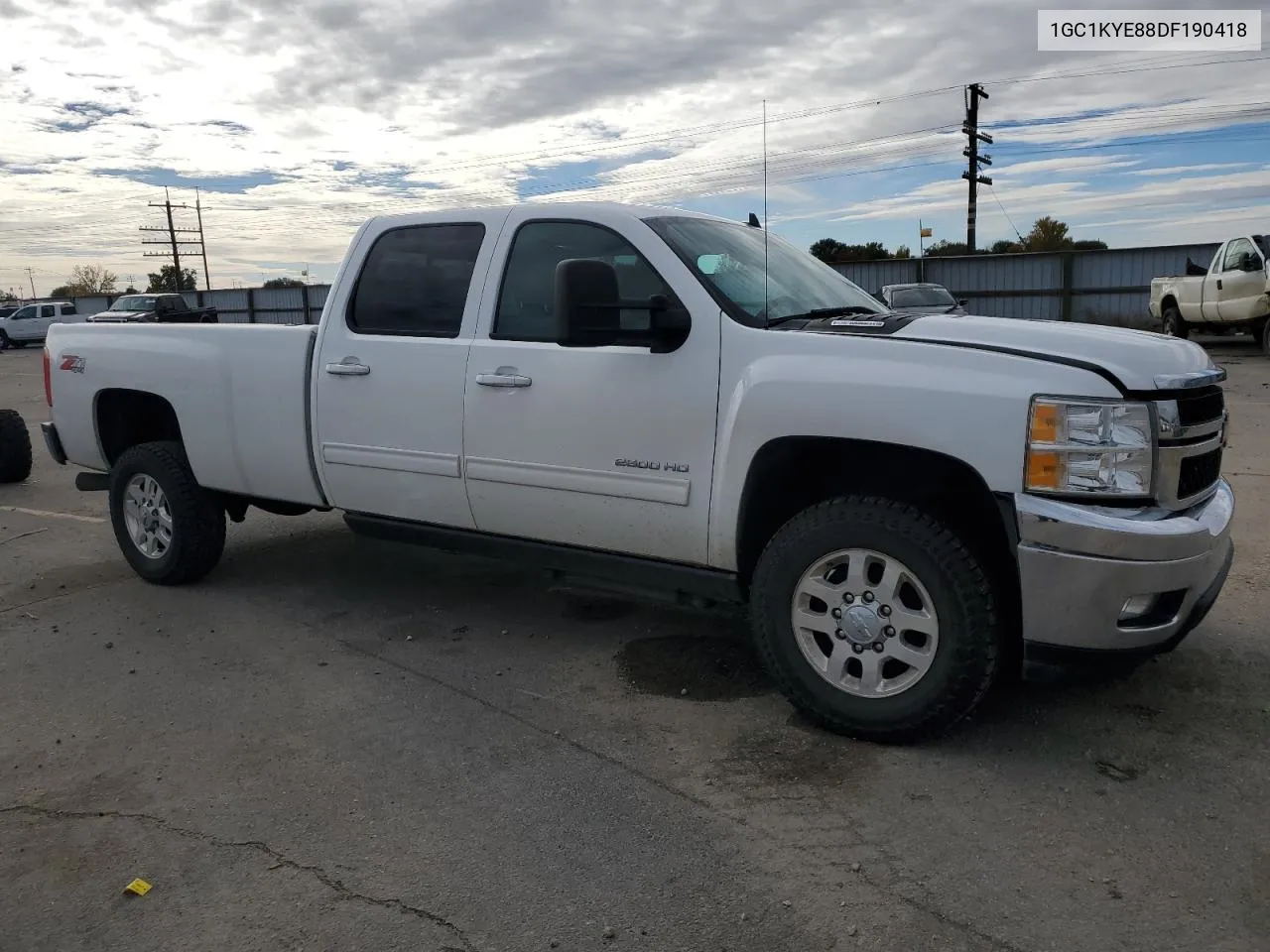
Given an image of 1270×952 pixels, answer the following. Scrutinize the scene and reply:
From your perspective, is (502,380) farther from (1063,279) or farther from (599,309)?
(1063,279)

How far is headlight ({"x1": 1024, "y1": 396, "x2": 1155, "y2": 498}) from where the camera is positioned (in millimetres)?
3096

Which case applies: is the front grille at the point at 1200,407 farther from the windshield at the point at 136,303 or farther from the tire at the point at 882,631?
the windshield at the point at 136,303

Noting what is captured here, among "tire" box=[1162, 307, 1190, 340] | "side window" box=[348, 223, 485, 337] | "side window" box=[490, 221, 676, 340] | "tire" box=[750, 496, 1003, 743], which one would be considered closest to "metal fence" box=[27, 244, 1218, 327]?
"tire" box=[1162, 307, 1190, 340]

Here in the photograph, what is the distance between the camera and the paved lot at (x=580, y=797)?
2.62m

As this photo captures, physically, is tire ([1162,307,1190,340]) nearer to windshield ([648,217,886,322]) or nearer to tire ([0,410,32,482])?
windshield ([648,217,886,322])

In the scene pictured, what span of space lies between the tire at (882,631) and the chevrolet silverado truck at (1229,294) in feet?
54.2

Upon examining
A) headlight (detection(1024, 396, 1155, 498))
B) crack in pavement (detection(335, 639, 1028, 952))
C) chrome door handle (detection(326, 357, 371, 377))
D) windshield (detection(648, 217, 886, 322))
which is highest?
A: windshield (detection(648, 217, 886, 322))

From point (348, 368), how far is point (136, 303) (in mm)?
36212

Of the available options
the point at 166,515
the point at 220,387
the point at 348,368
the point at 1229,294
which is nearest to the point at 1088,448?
the point at 348,368

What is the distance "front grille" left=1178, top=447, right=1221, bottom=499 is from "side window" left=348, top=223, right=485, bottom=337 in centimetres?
289

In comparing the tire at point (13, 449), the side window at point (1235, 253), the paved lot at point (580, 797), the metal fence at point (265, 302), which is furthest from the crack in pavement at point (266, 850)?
the metal fence at point (265, 302)

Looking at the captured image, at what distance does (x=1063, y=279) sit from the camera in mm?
25609

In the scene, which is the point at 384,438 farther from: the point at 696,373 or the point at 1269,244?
the point at 1269,244

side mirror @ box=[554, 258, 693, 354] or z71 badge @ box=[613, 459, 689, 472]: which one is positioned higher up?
side mirror @ box=[554, 258, 693, 354]
